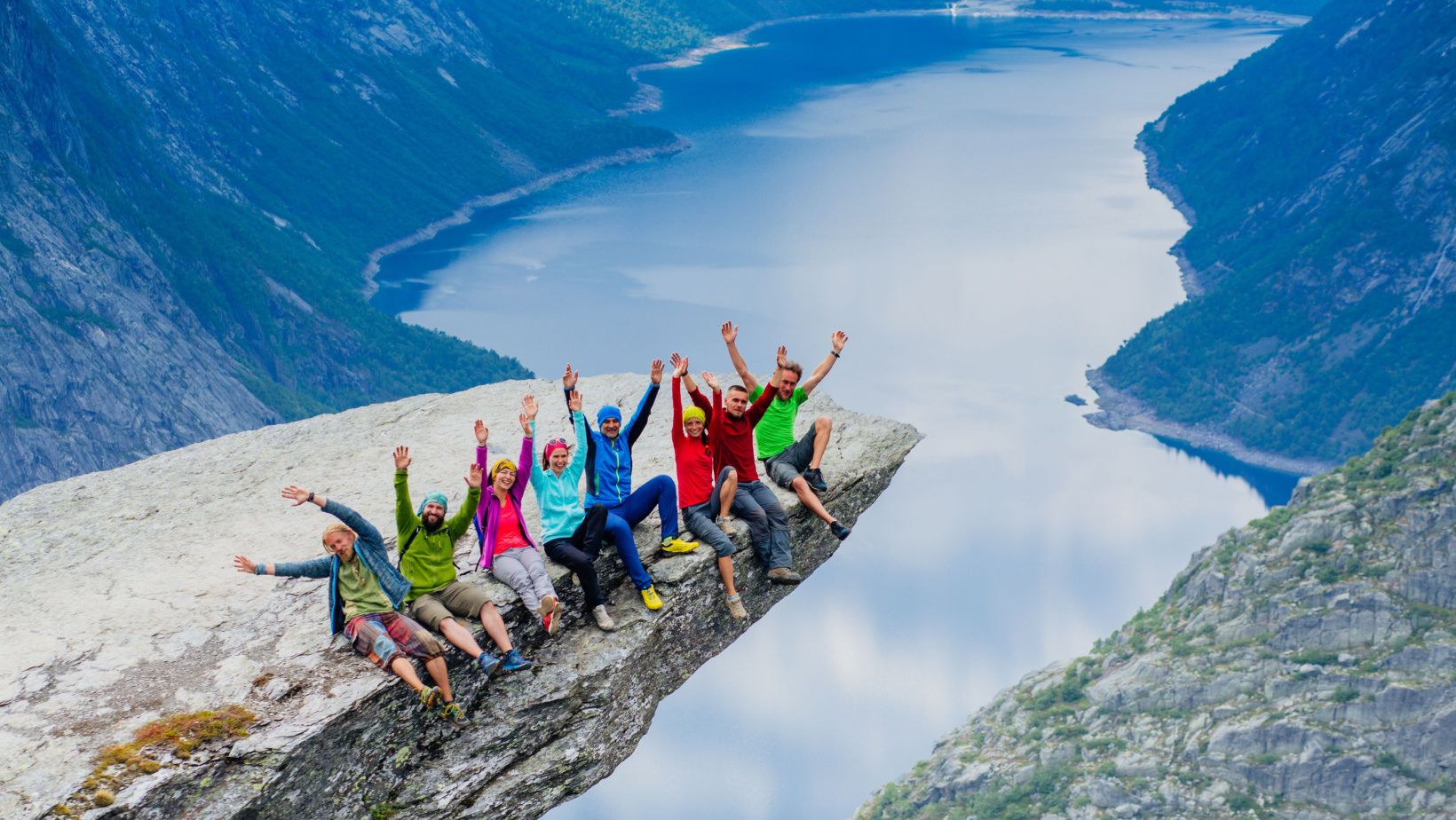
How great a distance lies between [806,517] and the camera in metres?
25.5

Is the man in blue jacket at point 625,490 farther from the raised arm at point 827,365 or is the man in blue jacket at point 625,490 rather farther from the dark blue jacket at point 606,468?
the raised arm at point 827,365

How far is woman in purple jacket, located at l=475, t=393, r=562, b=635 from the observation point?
823 inches

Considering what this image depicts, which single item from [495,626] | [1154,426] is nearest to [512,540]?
[495,626]

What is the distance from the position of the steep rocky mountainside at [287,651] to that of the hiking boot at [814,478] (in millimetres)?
567

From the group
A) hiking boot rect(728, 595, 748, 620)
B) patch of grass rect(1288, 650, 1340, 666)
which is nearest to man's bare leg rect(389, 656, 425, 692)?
hiking boot rect(728, 595, 748, 620)

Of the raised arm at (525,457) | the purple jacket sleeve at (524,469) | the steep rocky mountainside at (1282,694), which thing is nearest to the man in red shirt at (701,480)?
the raised arm at (525,457)

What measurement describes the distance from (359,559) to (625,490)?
4644mm

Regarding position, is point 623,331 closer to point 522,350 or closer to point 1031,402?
point 522,350

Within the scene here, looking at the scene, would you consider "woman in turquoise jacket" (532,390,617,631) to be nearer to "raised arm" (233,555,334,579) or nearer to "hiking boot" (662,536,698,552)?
"hiking boot" (662,536,698,552)

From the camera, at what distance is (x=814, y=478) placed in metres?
25.4

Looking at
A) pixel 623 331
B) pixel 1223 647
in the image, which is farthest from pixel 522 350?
pixel 1223 647

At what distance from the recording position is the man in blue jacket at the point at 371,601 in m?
19.5

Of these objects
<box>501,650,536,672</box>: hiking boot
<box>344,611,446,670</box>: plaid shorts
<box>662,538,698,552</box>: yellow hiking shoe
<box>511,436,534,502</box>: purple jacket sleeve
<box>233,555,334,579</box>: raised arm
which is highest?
<box>511,436,534,502</box>: purple jacket sleeve

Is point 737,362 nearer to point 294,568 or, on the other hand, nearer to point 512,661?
point 512,661
